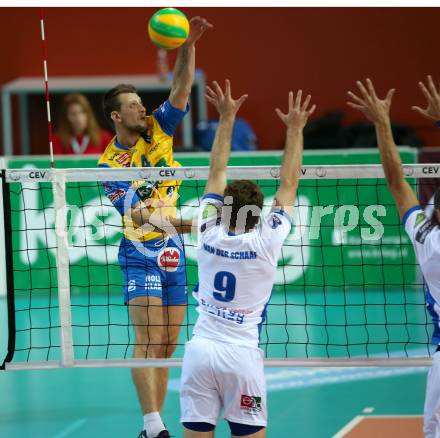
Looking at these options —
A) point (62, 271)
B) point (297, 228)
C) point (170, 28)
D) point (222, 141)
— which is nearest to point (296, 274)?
point (297, 228)

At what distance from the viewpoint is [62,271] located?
20.9 feet

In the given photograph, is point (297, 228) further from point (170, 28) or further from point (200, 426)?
point (200, 426)

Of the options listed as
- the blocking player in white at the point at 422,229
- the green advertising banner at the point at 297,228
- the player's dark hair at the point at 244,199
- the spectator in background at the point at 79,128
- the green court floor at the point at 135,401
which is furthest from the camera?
the spectator in background at the point at 79,128

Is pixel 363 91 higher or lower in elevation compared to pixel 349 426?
higher

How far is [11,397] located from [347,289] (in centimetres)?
517

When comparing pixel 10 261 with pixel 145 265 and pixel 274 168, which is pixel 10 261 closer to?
pixel 145 265

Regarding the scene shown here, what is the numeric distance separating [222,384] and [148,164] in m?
2.16

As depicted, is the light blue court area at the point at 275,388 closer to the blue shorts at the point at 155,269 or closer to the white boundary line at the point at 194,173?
the blue shorts at the point at 155,269

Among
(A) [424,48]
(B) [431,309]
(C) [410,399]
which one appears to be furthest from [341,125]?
(B) [431,309]

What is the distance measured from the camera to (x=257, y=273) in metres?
4.98

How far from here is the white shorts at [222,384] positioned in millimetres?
4891

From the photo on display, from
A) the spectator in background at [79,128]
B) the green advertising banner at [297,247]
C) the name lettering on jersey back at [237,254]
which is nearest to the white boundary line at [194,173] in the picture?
the name lettering on jersey back at [237,254]

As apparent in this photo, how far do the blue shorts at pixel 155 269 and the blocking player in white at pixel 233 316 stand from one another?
4.31 feet

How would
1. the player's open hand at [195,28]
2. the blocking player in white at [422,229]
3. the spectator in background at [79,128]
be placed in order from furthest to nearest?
1. the spectator in background at [79,128]
2. the player's open hand at [195,28]
3. the blocking player in white at [422,229]
